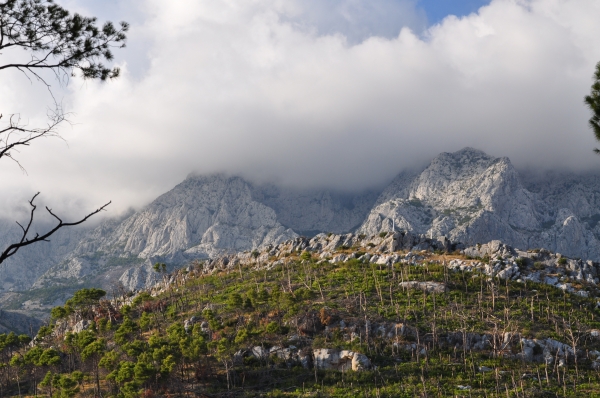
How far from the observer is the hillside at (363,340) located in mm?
51250

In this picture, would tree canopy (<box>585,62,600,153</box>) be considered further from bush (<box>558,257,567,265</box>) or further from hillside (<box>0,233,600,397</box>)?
bush (<box>558,257,567,265</box>)

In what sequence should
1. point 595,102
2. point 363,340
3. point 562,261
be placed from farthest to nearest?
1. point 562,261
2. point 363,340
3. point 595,102

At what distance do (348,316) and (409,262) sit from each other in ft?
95.1

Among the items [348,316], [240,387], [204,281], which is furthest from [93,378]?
[204,281]

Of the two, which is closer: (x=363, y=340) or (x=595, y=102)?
(x=595, y=102)

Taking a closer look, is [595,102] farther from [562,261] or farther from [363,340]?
[562,261]

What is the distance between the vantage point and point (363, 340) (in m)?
59.9

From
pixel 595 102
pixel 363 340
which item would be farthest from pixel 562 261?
pixel 595 102

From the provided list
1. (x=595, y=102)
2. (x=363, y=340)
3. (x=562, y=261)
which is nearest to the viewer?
→ (x=595, y=102)

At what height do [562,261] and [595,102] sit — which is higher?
[595,102]

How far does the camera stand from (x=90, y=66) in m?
16.2

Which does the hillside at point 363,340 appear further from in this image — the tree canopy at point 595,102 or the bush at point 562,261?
the tree canopy at point 595,102

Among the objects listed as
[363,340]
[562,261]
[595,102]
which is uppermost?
[595,102]

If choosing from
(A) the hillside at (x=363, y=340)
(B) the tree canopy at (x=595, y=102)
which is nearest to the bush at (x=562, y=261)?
(A) the hillside at (x=363, y=340)
